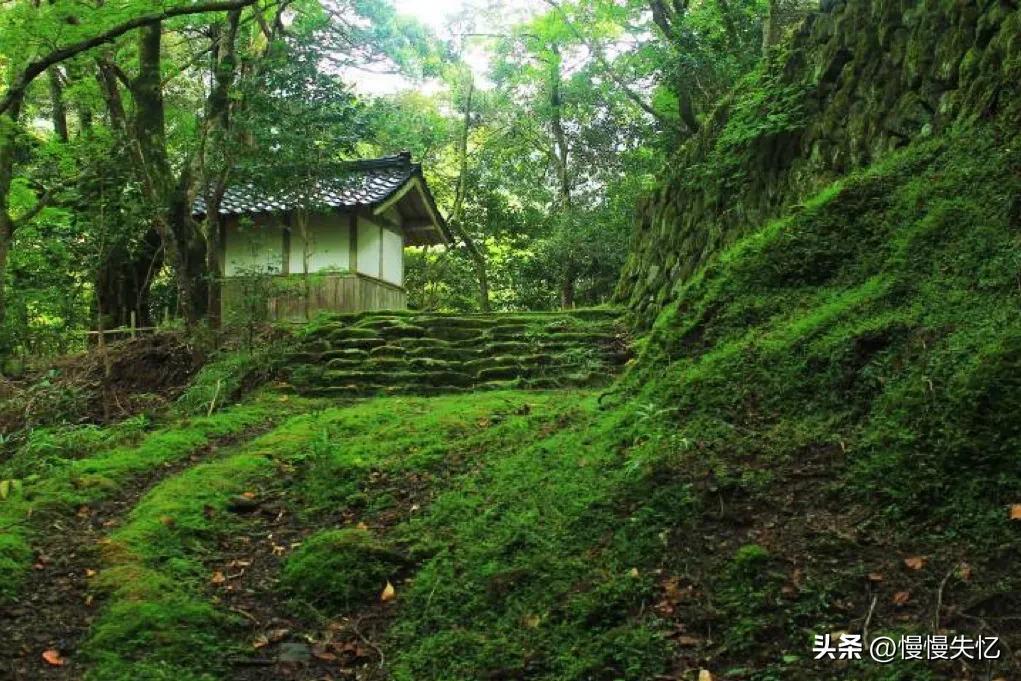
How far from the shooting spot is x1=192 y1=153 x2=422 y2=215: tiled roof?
47.5 feet

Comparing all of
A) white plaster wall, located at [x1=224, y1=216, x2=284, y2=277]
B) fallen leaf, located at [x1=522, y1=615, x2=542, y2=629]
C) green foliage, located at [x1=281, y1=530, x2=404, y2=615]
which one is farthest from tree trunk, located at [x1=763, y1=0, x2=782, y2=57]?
fallen leaf, located at [x1=522, y1=615, x2=542, y2=629]

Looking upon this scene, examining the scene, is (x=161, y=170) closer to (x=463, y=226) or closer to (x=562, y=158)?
(x=562, y=158)

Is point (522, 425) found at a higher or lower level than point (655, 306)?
lower

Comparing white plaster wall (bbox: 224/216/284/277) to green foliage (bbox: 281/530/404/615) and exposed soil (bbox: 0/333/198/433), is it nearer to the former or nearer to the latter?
exposed soil (bbox: 0/333/198/433)

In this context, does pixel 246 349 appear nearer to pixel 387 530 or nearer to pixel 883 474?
pixel 387 530

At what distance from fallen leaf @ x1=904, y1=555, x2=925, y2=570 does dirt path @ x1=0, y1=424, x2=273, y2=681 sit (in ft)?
13.5

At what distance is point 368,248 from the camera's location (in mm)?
18812

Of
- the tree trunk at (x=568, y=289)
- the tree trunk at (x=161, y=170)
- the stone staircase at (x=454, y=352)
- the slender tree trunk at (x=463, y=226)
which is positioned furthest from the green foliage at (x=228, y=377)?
the slender tree trunk at (x=463, y=226)

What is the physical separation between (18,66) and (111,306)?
5.90 metres

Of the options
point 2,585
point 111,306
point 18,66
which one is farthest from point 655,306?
point 111,306

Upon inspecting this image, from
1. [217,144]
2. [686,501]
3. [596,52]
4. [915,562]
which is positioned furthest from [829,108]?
[596,52]

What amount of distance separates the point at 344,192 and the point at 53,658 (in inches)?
565

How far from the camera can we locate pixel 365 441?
7492 millimetres

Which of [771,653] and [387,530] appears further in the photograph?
[387,530]
